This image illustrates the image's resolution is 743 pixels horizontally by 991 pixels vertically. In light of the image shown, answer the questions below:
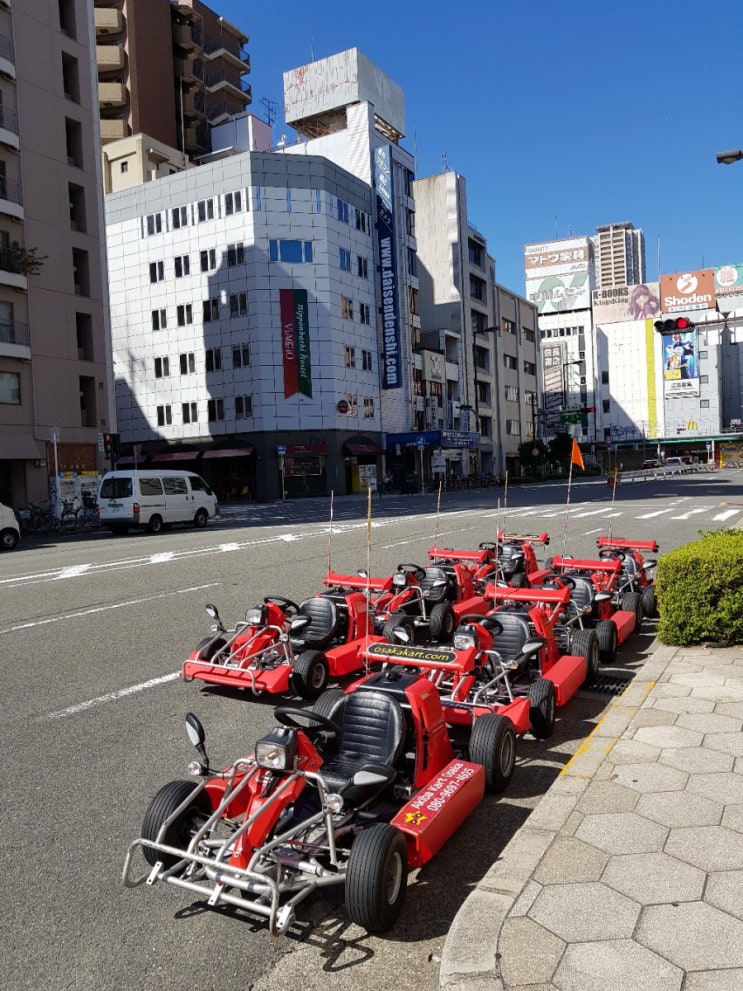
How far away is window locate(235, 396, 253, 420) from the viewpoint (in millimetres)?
47938

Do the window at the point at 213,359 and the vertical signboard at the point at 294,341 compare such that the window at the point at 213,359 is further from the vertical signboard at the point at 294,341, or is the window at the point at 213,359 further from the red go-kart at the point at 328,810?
the red go-kart at the point at 328,810

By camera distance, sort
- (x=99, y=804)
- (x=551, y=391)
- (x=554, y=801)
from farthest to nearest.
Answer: (x=551, y=391)
(x=99, y=804)
(x=554, y=801)

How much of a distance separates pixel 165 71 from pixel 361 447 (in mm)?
37006

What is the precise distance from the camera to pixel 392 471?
2195 inches

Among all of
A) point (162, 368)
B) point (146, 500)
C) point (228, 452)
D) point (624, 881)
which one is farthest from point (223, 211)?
point (624, 881)

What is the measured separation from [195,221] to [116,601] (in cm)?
4450

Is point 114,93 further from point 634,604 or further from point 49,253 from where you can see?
point 634,604

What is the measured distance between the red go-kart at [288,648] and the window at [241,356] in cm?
4213

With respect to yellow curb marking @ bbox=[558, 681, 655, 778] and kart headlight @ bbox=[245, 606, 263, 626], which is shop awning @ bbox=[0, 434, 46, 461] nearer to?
kart headlight @ bbox=[245, 606, 263, 626]

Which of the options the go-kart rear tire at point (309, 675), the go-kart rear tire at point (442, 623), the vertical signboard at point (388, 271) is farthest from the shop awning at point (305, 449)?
the go-kart rear tire at point (309, 675)

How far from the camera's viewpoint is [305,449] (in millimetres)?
47938

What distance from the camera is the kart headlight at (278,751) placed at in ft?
11.1

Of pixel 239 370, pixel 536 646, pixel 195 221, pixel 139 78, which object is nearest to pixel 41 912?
pixel 536 646

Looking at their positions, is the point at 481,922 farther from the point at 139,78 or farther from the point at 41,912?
the point at 139,78
